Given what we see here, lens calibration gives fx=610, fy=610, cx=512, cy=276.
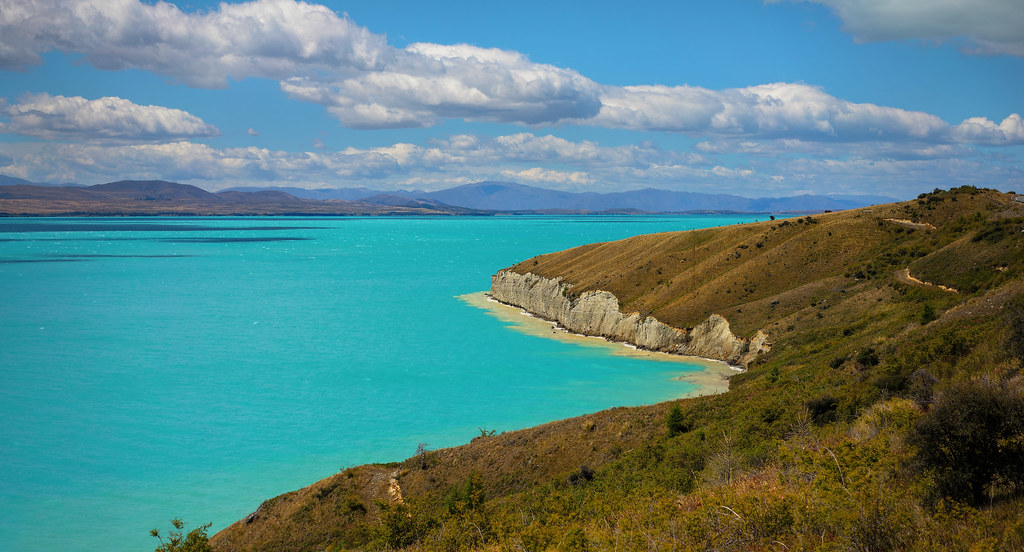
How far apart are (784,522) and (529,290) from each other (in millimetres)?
81785

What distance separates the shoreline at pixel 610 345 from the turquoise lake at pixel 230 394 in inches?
71.9

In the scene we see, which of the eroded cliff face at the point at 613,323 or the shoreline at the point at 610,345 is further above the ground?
the eroded cliff face at the point at 613,323

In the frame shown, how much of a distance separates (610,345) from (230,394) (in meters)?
38.7

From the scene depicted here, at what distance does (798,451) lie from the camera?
50.0 feet

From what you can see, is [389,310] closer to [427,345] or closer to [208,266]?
[427,345]

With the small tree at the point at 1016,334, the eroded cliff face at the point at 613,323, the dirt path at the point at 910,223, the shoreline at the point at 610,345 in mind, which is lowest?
the shoreline at the point at 610,345

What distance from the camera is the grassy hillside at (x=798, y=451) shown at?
11.5 meters

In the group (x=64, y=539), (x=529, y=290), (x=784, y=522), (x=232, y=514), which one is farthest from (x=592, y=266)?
(x=784, y=522)

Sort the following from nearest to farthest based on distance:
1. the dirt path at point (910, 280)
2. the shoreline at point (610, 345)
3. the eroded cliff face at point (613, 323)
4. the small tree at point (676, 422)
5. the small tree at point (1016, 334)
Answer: the small tree at point (1016, 334)
the small tree at point (676, 422)
the dirt path at point (910, 280)
the shoreline at point (610, 345)
the eroded cliff face at point (613, 323)

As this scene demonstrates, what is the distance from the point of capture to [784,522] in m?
11.2

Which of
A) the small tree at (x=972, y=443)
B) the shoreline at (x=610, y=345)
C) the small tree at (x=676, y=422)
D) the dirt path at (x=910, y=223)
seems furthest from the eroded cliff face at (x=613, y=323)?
the small tree at (x=972, y=443)

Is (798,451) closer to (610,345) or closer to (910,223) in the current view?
(610,345)

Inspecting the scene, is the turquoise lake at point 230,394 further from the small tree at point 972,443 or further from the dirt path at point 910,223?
the dirt path at point 910,223

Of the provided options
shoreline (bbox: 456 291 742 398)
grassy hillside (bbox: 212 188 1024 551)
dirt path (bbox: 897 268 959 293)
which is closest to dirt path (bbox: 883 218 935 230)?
grassy hillside (bbox: 212 188 1024 551)
